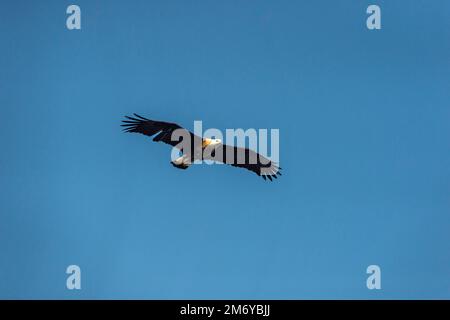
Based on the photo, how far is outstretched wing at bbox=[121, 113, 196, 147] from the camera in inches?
751

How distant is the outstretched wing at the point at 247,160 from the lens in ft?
63.7

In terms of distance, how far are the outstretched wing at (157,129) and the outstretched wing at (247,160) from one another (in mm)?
821

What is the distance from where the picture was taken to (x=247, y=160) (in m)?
20.1

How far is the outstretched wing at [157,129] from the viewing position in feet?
62.6

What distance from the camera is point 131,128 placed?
768 inches

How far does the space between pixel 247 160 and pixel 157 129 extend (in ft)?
7.81

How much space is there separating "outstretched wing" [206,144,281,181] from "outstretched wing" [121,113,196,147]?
0.82 meters
